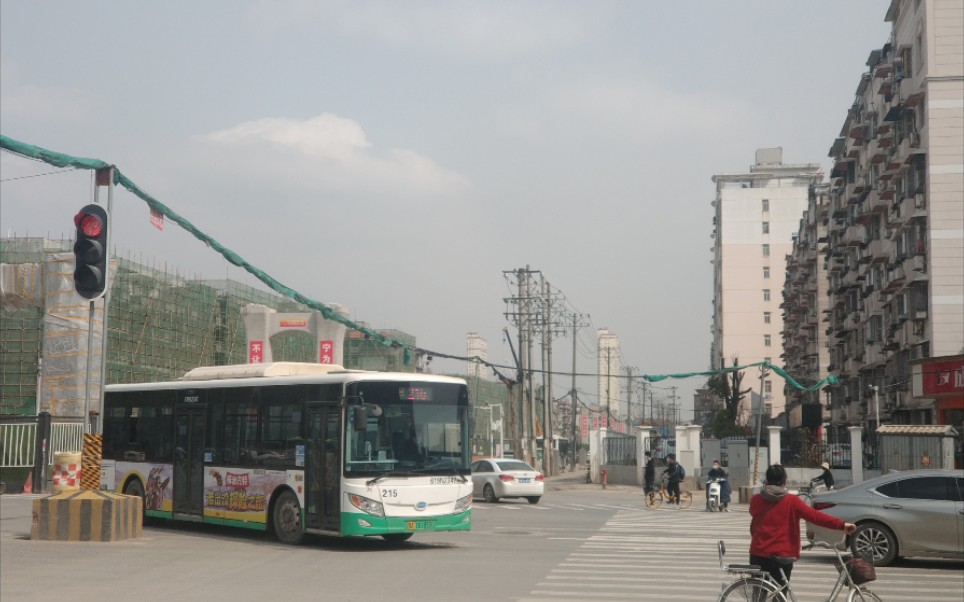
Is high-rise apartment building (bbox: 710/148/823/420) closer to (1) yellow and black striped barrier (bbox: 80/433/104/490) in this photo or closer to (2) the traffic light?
(1) yellow and black striped barrier (bbox: 80/433/104/490)

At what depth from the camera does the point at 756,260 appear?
118 metres

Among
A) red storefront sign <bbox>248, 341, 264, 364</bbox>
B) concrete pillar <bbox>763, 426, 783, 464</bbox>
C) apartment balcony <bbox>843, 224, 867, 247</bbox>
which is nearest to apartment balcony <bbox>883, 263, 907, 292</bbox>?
concrete pillar <bbox>763, 426, 783, 464</bbox>

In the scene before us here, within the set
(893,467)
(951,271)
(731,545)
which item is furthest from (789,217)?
(731,545)

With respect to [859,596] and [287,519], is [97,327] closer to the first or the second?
[287,519]

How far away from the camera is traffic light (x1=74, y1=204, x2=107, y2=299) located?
57.4 feet

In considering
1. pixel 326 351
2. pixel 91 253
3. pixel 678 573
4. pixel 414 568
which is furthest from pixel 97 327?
pixel 678 573

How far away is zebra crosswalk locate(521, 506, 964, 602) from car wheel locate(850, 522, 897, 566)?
22cm

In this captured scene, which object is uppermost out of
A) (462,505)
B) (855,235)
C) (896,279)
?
(855,235)

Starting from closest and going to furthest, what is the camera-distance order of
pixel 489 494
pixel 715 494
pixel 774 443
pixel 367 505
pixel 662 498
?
pixel 367 505
pixel 715 494
pixel 662 498
pixel 489 494
pixel 774 443

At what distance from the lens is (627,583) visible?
47.5ft

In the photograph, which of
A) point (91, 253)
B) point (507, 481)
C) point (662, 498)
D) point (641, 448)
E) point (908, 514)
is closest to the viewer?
point (908, 514)

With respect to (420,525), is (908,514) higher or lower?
higher

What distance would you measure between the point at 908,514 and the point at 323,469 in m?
9.00

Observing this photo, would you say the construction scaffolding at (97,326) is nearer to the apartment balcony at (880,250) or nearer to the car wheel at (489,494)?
the car wheel at (489,494)
